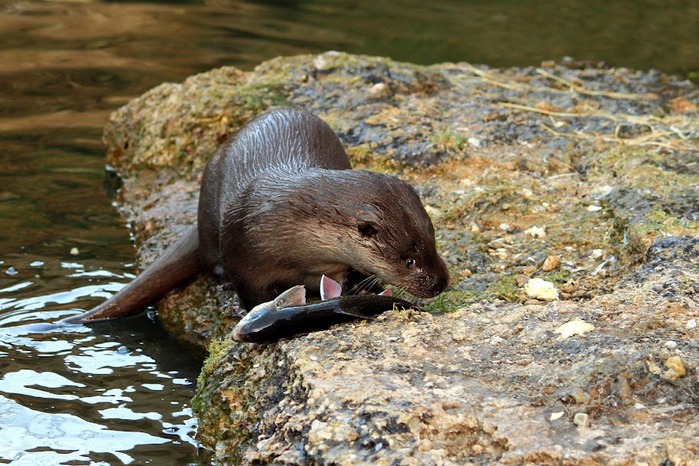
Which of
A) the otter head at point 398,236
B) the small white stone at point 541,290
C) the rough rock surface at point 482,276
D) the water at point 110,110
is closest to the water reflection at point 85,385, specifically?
the water at point 110,110

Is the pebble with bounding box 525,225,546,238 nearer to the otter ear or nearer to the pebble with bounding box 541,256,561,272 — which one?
the pebble with bounding box 541,256,561,272

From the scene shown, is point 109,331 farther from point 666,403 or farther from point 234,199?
point 666,403

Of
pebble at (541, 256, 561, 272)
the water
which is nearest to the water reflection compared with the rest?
the water

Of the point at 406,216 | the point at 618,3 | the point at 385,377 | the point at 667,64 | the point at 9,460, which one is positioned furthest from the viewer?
the point at 618,3

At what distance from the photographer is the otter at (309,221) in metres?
3.66

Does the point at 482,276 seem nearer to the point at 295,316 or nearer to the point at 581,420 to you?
the point at 295,316

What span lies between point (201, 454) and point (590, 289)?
1396mm

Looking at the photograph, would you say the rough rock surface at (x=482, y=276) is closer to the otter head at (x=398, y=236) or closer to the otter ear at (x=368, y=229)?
the otter head at (x=398, y=236)

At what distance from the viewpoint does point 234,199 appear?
4.00 metres

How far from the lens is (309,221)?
3.73 meters

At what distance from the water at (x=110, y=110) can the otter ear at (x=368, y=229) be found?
0.88 meters

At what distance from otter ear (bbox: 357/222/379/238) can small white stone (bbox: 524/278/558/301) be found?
54cm

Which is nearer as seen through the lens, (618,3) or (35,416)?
(35,416)

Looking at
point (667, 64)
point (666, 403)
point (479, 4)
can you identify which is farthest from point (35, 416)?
point (479, 4)
